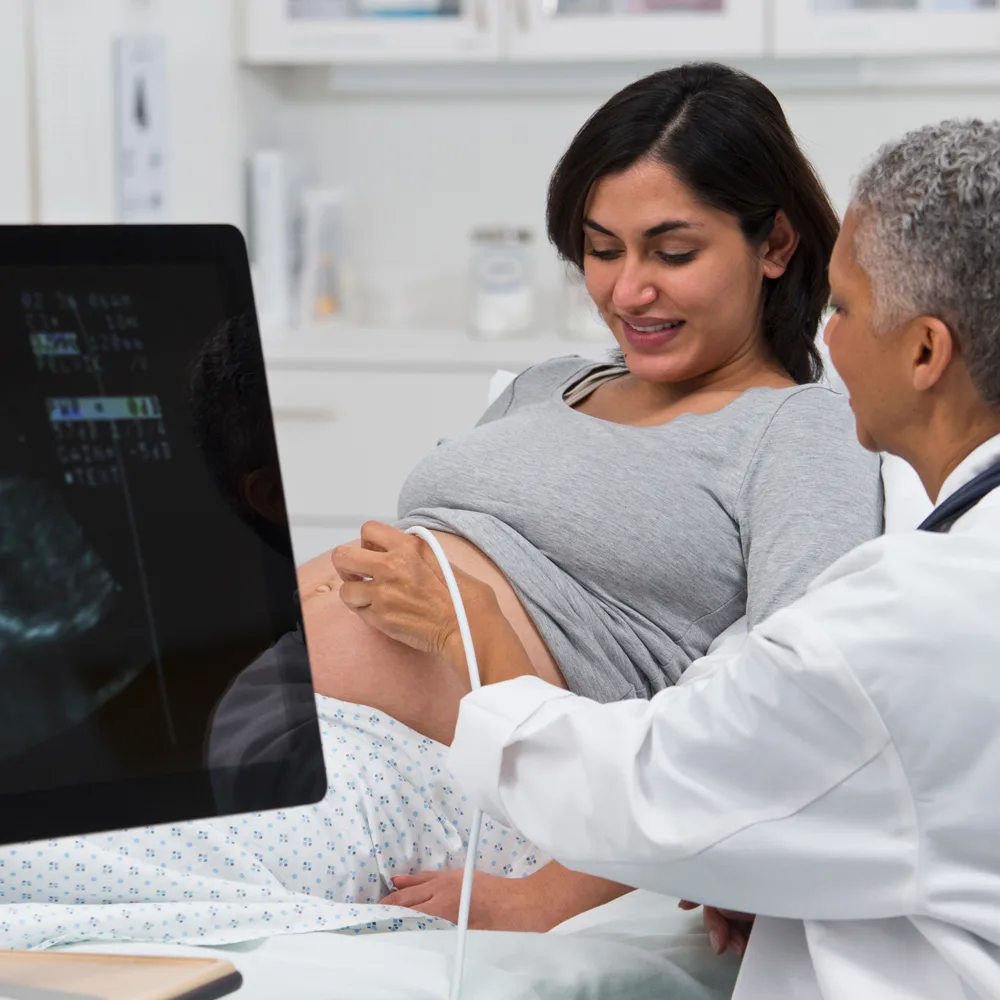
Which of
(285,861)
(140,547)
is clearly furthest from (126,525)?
(285,861)

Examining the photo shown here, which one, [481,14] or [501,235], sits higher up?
[481,14]

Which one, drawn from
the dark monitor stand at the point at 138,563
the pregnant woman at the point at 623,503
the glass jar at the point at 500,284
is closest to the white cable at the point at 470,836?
the pregnant woman at the point at 623,503

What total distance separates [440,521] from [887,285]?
0.69 meters

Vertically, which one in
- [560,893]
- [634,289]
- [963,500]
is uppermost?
[634,289]

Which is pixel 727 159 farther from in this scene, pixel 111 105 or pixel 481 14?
pixel 111 105

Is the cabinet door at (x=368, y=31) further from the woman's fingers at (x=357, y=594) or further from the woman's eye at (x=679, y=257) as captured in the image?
the woman's fingers at (x=357, y=594)

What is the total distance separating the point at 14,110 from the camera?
2910 millimetres

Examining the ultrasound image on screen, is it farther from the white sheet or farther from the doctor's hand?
the doctor's hand

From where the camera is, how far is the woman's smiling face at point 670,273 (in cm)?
150

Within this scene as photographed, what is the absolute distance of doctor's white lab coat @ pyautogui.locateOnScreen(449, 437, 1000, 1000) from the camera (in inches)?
32.6

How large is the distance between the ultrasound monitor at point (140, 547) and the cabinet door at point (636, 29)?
2.35 m

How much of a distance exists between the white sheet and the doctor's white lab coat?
123 mm

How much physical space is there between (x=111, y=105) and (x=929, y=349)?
243cm

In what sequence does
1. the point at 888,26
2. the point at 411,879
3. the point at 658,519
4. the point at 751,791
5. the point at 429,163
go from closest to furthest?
the point at 751,791, the point at 411,879, the point at 658,519, the point at 888,26, the point at 429,163
